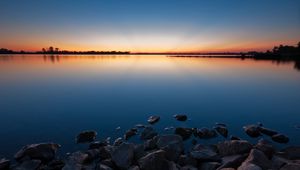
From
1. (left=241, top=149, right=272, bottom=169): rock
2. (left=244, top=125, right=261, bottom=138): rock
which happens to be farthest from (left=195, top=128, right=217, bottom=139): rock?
(left=241, top=149, right=272, bottom=169): rock

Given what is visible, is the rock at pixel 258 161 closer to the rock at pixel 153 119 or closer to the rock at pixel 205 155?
the rock at pixel 205 155

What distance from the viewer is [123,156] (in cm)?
781

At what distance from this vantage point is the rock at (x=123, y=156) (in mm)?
7594

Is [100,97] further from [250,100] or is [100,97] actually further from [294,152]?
[294,152]

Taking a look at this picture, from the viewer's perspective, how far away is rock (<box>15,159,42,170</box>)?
749cm

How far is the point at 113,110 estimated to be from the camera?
16.2 m

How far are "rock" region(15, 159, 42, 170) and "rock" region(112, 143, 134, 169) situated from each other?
2.79 meters

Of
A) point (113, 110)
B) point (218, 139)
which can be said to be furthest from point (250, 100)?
point (113, 110)

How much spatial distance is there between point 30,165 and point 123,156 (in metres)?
3.40

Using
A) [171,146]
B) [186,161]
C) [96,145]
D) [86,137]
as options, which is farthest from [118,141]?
[186,161]

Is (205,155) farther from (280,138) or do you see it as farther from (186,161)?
(280,138)

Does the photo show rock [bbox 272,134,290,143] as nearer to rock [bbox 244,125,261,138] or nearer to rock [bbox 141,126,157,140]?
rock [bbox 244,125,261,138]

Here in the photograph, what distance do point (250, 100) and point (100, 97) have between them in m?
14.6

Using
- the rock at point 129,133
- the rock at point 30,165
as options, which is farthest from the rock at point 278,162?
the rock at point 30,165
